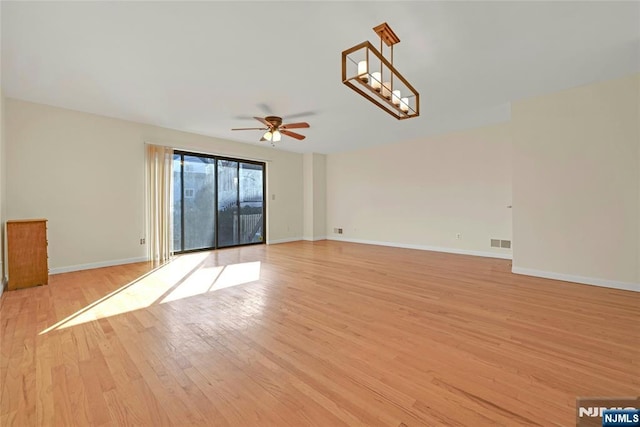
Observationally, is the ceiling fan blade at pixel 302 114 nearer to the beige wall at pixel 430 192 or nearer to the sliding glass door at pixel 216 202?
the sliding glass door at pixel 216 202

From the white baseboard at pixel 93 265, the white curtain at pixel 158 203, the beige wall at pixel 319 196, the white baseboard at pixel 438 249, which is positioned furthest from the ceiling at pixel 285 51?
the beige wall at pixel 319 196

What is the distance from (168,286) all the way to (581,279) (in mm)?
5697

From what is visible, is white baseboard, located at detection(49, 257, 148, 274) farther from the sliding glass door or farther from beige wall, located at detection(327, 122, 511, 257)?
beige wall, located at detection(327, 122, 511, 257)

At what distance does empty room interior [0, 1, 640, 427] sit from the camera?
156 centimetres

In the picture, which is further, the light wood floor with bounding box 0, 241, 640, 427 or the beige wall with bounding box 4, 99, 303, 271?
the beige wall with bounding box 4, 99, 303, 271

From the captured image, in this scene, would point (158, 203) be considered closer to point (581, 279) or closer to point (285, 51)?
point (285, 51)

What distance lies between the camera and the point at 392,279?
3820mm

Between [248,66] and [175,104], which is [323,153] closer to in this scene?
[175,104]

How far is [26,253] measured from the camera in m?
3.49

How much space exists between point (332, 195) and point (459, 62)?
18.6ft

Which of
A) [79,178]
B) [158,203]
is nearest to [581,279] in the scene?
[158,203]

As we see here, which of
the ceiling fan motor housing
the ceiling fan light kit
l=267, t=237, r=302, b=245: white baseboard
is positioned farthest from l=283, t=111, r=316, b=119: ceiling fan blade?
l=267, t=237, r=302, b=245: white baseboard

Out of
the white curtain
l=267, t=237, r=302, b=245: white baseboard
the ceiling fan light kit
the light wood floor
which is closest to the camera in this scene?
the light wood floor

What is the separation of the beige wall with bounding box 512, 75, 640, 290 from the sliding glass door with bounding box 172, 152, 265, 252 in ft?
19.2
